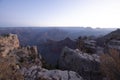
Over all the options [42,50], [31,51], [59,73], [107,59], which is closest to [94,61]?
[107,59]

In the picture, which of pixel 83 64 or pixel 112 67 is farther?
pixel 83 64

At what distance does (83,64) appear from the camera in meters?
26.1

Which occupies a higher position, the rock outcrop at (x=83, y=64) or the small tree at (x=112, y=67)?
the small tree at (x=112, y=67)

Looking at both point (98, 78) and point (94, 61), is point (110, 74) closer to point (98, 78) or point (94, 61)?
point (98, 78)

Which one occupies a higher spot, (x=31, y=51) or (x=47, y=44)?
(x=31, y=51)

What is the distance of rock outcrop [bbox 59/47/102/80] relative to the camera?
23.1 meters

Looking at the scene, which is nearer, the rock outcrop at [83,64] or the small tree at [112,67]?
the small tree at [112,67]

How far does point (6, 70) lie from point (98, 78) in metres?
12.6

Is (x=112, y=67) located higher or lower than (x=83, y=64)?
higher

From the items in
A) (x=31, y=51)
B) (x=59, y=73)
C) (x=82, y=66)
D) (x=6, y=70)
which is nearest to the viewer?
(x=6, y=70)

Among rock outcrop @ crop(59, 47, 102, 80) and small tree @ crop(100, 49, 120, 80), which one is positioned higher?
small tree @ crop(100, 49, 120, 80)

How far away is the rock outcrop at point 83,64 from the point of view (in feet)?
75.8

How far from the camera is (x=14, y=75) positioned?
11352 mm

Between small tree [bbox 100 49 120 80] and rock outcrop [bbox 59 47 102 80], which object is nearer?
small tree [bbox 100 49 120 80]
